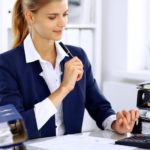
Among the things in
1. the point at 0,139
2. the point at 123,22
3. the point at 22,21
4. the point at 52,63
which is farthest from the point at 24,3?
the point at 123,22

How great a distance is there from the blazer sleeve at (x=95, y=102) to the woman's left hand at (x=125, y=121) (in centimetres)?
13

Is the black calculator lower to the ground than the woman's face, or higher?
lower

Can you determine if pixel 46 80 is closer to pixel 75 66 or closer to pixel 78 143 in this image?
pixel 75 66

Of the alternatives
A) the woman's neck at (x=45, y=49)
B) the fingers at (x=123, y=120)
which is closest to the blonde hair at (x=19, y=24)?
the woman's neck at (x=45, y=49)

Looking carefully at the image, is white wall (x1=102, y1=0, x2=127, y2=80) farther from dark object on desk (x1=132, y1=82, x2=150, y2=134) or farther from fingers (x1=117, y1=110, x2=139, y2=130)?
fingers (x1=117, y1=110, x2=139, y2=130)

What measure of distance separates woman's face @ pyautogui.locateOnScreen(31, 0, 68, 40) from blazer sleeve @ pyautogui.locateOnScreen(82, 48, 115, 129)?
24 cm

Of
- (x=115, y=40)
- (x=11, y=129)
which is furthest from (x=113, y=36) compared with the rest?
(x=11, y=129)

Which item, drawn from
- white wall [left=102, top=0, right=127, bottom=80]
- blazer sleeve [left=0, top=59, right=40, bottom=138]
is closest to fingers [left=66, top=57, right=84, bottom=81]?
blazer sleeve [left=0, top=59, right=40, bottom=138]

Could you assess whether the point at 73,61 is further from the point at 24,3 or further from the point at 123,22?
the point at 123,22

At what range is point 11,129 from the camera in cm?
112

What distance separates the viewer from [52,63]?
170 cm

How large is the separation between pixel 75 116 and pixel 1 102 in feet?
1.08

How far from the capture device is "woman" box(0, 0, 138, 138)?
1526 millimetres

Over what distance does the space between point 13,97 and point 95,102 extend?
39cm
